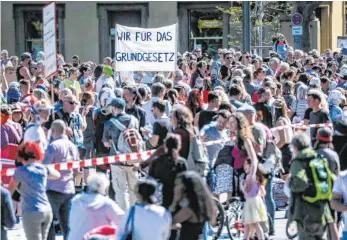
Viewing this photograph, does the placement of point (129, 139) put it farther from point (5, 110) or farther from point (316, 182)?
point (316, 182)

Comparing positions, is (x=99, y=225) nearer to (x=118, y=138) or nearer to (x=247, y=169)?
(x=247, y=169)

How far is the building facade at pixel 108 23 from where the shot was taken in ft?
140

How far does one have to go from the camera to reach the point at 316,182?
10875 millimetres

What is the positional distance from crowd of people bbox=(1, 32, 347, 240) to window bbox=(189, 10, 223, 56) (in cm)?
2415

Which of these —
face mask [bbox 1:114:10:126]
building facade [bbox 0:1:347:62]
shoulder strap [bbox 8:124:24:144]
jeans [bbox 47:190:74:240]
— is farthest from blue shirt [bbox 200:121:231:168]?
building facade [bbox 0:1:347:62]

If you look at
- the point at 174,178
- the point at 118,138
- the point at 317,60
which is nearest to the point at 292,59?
the point at 317,60

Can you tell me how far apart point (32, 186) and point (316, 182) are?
9.48ft

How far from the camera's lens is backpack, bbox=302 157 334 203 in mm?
10859

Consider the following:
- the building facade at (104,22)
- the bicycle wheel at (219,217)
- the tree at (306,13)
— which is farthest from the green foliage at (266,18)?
the bicycle wheel at (219,217)

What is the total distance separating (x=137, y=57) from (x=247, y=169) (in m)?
8.85

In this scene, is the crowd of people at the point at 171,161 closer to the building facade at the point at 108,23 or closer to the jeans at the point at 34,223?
the jeans at the point at 34,223

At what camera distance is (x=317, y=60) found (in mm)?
25609

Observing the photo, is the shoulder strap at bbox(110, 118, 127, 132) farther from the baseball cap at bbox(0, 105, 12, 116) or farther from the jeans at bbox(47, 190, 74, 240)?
the jeans at bbox(47, 190, 74, 240)

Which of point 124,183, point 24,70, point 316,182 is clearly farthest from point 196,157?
point 24,70
